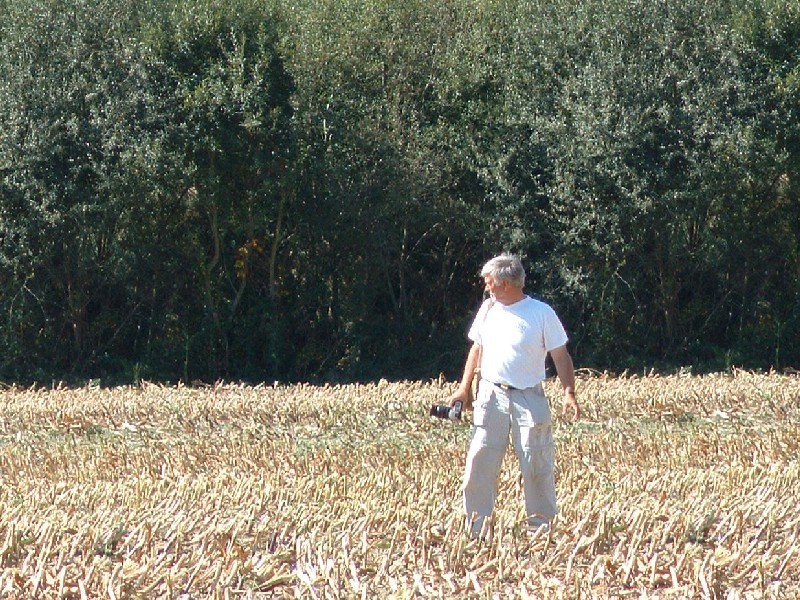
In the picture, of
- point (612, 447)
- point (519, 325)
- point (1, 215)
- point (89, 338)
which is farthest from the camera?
point (89, 338)

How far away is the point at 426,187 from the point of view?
55.1ft

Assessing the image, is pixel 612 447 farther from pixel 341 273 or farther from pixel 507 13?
pixel 507 13

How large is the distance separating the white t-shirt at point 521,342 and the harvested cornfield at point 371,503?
0.81 m

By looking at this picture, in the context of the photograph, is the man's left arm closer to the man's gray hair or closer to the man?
the man

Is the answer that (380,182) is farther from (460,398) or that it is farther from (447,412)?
(447,412)

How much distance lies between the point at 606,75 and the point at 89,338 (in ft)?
25.9

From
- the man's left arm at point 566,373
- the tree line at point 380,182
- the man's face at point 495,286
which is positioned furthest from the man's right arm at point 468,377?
the tree line at point 380,182

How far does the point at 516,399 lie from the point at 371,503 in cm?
106

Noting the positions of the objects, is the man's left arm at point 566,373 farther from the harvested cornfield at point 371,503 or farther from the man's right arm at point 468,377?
the harvested cornfield at point 371,503

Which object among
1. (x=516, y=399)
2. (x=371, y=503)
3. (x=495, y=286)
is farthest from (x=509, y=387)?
(x=371, y=503)

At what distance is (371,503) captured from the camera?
7.05 m

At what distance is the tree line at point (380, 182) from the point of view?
51.0 ft

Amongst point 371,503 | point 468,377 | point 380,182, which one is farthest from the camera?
point 380,182

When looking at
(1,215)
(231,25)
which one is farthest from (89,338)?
(231,25)
